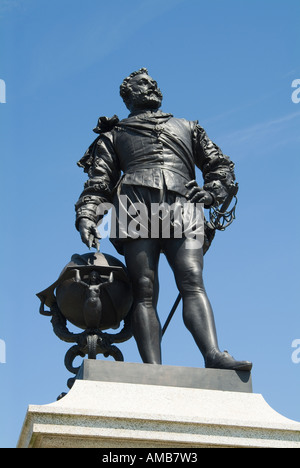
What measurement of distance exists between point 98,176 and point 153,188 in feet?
2.49

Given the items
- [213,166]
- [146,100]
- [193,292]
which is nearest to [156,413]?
[193,292]

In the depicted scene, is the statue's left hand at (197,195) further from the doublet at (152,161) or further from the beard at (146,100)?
the beard at (146,100)

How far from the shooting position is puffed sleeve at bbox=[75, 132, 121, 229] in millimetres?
8617

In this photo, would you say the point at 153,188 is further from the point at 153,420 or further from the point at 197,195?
the point at 153,420

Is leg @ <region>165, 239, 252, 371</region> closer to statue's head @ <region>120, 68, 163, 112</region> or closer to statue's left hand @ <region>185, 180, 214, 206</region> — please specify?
statue's left hand @ <region>185, 180, 214, 206</region>

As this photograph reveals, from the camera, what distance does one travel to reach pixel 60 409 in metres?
6.43

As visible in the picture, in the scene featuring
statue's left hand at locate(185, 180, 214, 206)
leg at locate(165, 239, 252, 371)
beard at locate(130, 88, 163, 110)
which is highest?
beard at locate(130, 88, 163, 110)

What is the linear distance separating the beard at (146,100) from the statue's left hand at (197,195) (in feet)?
3.79

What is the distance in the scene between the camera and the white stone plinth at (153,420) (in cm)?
642

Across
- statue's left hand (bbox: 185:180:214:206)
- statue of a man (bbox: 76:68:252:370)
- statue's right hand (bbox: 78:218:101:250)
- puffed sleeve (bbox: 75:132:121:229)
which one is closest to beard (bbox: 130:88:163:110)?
statue of a man (bbox: 76:68:252:370)

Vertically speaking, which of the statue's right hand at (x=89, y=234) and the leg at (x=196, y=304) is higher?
the statue's right hand at (x=89, y=234)

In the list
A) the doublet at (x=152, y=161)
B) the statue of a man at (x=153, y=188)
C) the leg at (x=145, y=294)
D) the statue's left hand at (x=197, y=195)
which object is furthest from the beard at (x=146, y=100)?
the leg at (x=145, y=294)

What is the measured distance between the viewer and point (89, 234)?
834cm
